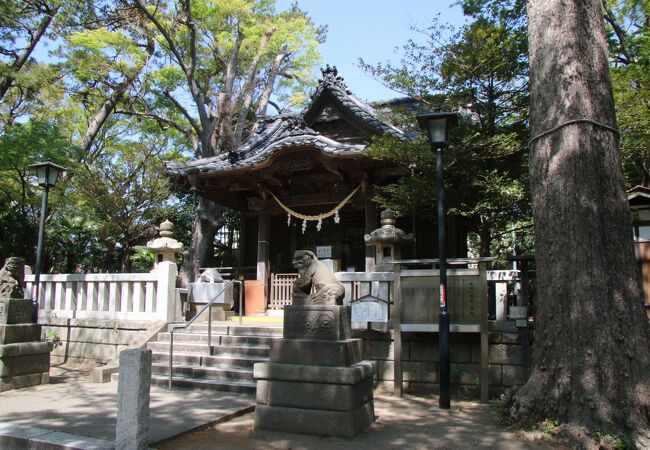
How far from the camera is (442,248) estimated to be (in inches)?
280

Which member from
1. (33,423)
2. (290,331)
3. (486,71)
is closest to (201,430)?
(290,331)

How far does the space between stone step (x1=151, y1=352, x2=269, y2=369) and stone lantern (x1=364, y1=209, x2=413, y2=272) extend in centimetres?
298

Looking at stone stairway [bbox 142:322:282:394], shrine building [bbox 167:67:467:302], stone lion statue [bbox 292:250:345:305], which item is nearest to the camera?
stone lion statue [bbox 292:250:345:305]

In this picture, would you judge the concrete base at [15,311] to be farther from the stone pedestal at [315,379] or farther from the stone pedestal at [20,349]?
the stone pedestal at [315,379]

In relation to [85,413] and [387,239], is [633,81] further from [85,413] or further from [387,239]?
[85,413]

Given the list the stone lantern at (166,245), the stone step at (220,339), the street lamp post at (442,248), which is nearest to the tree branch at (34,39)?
the stone lantern at (166,245)

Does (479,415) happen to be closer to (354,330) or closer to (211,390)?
(354,330)

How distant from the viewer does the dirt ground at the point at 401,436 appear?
5.21m

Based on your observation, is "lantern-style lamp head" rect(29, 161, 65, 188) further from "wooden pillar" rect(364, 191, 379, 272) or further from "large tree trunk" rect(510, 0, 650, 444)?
"large tree trunk" rect(510, 0, 650, 444)

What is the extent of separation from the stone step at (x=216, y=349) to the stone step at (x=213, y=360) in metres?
0.13

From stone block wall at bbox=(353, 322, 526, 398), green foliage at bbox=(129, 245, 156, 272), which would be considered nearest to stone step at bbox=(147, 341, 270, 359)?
stone block wall at bbox=(353, 322, 526, 398)

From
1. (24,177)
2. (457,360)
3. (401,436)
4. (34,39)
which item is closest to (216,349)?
(457,360)

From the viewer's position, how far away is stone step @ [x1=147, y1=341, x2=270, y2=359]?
885 centimetres

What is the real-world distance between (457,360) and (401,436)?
265 centimetres
